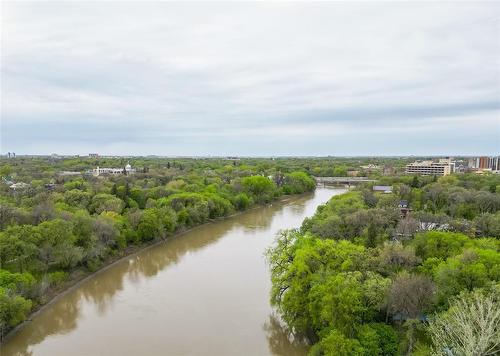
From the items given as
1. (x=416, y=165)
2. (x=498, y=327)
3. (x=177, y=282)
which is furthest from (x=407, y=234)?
(x=416, y=165)

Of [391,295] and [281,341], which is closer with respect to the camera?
[391,295]

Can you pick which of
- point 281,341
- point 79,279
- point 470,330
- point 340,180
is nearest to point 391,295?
point 470,330

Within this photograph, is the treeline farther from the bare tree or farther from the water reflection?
the bare tree

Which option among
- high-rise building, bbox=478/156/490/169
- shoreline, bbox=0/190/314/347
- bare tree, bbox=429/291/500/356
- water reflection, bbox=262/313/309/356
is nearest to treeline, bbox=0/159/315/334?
shoreline, bbox=0/190/314/347

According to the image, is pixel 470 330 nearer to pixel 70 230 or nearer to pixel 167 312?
pixel 167 312

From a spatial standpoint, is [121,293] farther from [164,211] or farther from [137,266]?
[164,211]

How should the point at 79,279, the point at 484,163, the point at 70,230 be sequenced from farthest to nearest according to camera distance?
the point at 484,163, the point at 79,279, the point at 70,230

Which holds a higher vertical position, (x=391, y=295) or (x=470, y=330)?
(x=470, y=330)
